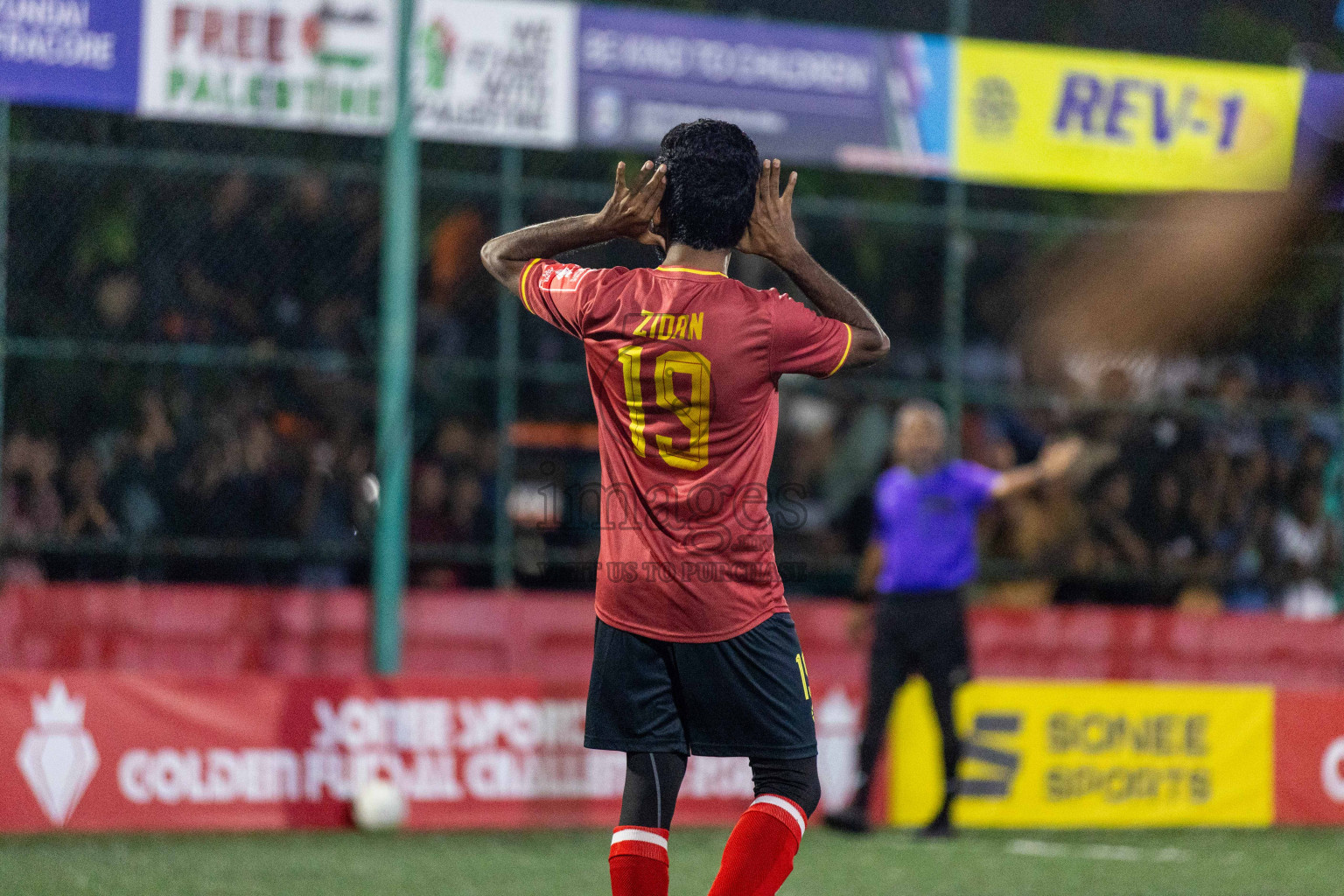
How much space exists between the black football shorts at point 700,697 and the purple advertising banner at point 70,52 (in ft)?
20.8

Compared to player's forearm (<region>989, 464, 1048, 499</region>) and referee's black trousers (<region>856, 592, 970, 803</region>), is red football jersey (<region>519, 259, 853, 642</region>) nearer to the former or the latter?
player's forearm (<region>989, 464, 1048, 499</region>)

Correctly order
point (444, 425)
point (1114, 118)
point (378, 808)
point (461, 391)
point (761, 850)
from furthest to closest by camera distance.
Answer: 1. point (461, 391)
2. point (1114, 118)
3. point (444, 425)
4. point (378, 808)
5. point (761, 850)

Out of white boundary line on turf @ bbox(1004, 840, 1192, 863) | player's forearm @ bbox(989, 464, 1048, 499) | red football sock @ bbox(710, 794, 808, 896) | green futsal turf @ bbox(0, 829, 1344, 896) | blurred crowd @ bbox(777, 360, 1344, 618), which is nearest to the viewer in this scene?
red football sock @ bbox(710, 794, 808, 896)

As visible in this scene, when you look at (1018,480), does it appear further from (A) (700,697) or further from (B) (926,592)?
(A) (700,697)

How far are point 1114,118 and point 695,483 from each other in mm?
8096

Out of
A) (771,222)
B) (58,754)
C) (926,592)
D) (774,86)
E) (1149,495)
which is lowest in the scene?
(58,754)

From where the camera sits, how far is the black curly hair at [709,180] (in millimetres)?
3965

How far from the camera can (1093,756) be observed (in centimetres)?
929

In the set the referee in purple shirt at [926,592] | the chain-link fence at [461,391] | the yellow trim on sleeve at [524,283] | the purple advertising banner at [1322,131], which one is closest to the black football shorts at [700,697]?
the yellow trim on sleeve at [524,283]

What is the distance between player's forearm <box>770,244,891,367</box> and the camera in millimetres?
4121

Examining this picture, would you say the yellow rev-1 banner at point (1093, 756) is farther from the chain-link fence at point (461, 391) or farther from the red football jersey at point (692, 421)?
the red football jersey at point (692, 421)

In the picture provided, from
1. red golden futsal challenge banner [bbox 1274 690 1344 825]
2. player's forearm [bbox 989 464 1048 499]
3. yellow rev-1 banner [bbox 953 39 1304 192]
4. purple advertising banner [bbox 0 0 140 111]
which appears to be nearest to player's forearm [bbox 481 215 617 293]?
player's forearm [bbox 989 464 1048 499]

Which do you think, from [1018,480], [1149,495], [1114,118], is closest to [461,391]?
[1018,480]

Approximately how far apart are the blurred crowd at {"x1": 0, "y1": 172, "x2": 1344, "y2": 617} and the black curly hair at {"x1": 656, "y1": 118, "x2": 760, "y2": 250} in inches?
215
